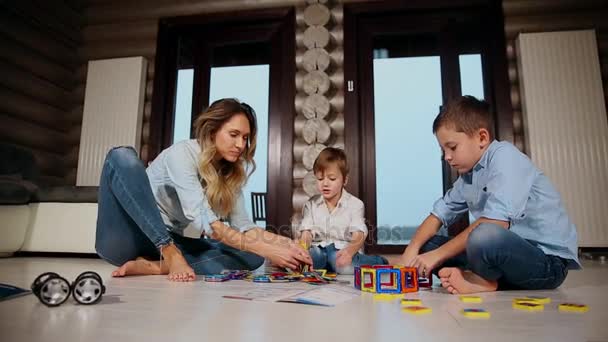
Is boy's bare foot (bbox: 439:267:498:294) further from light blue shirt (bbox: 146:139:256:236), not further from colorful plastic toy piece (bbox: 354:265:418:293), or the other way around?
light blue shirt (bbox: 146:139:256:236)

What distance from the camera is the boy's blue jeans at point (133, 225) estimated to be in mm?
1454

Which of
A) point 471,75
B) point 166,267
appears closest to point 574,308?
point 166,267

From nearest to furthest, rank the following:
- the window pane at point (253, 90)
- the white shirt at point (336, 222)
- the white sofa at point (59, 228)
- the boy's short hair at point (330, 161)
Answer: the white shirt at point (336, 222), the boy's short hair at point (330, 161), the white sofa at point (59, 228), the window pane at point (253, 90)

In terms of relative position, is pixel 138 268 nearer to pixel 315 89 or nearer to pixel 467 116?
pixel 467 116

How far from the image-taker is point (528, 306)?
0.92 m

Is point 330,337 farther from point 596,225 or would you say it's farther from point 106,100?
point 106,100

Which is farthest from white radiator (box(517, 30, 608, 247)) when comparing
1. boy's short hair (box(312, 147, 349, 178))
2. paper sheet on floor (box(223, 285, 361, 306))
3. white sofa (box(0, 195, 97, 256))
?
white sofa (box(0, 195, 97, 256))

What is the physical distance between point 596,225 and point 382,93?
202 centimetres

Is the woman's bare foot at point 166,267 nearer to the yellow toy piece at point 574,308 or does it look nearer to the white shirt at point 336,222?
the white shirt at point 336,222

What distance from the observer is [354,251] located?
200 cm

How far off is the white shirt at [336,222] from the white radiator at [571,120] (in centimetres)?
184

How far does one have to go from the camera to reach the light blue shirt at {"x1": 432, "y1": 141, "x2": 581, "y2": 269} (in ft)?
3.97

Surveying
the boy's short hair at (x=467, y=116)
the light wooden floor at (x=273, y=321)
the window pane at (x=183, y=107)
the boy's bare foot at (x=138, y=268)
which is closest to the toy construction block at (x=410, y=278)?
the light wooden floor at (x=273, y=321)

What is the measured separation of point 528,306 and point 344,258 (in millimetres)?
1030
